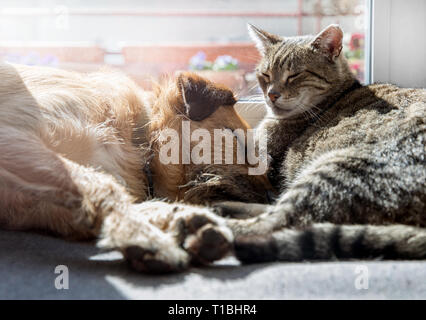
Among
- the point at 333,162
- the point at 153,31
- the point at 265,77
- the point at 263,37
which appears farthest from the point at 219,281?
the point at 153,31

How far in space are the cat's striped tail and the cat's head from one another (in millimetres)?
924

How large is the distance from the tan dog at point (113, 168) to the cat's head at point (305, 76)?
329mm

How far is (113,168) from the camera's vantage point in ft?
5.31

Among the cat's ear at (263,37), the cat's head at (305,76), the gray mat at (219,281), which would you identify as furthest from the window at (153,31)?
the gray mat at (219,281)

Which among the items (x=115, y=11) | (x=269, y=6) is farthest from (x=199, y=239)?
(x=115, y=11)

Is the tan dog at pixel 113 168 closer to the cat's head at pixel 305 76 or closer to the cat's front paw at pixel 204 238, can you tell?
the cat's front paw at pixel 204 238

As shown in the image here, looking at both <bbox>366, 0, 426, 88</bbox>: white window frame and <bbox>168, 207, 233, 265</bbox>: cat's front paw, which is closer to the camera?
<bbox>168, 207, 233, 265</bbox>: cat's front paw

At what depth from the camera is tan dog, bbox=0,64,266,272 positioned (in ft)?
4.02

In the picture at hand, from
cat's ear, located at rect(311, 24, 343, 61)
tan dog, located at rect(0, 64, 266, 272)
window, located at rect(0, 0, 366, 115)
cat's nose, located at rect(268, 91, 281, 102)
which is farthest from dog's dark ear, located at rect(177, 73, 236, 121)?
window, located at rect(0, 0, 366, 115)

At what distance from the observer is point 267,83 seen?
218 cm

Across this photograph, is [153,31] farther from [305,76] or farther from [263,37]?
[305,76]

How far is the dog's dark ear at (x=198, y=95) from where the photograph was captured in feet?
5.76

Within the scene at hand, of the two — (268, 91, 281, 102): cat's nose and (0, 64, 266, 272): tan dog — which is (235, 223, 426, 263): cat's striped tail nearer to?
(0, 64, 266, 272): tan dog
